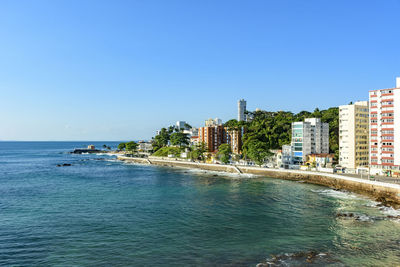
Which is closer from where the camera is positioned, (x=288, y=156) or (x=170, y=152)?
(x=288, y=156)

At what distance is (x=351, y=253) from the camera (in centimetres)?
2945

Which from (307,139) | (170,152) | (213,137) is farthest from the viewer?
(170,152)

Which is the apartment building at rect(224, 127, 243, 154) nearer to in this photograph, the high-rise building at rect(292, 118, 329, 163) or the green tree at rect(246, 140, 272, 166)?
the green tree at rect(246, 140, 272, 166)

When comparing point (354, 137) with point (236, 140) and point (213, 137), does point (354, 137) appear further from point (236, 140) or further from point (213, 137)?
point (213, 137)

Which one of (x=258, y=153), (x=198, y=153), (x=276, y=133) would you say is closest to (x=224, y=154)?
(x=258, y=153)

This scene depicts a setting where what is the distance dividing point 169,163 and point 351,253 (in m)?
124

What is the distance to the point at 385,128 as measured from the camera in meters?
78.9

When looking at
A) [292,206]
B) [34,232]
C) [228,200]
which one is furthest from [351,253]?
[34,232]

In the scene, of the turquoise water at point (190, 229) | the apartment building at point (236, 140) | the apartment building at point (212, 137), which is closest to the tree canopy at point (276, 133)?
the apartment building at point (236, 140)

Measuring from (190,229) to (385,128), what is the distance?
70.6 meters

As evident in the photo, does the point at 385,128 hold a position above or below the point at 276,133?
below

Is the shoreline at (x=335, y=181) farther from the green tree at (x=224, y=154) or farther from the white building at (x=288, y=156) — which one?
the white building at (x=288, y=156)

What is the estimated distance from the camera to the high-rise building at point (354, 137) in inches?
3597

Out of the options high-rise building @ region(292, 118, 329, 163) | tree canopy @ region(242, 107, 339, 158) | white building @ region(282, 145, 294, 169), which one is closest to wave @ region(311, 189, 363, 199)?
white building @ region(282, 145, 294, 169)
